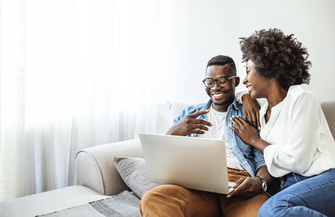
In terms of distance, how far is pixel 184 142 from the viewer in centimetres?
106

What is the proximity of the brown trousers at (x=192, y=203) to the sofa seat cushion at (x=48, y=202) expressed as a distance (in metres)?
0.45

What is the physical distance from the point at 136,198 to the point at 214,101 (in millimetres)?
659

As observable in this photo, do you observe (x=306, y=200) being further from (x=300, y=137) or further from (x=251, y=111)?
(x=251, y=111)

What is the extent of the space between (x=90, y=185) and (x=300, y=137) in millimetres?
1121

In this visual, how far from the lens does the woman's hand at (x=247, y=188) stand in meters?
1.14

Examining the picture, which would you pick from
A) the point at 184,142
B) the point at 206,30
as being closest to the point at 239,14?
the point at 206,30

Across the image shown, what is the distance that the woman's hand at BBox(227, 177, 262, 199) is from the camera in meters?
1.14

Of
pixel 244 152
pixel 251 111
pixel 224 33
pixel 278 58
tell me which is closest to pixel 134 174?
pixel 244 152

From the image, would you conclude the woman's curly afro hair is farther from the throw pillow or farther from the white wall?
the white wall

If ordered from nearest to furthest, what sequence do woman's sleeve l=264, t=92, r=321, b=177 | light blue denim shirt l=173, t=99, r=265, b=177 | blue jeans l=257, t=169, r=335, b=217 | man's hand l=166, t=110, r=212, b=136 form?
1. blue jeans l=257, t=169, r=335, b=217
2. woman's sleeve l=264, t=92, r=321, b=177
3. light blue denim shirt l=173, t=99, r=265, b=177
4. man's hand l=166, t=110, r=212, b=136

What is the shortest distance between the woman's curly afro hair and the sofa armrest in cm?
91

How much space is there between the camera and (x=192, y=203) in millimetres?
1165

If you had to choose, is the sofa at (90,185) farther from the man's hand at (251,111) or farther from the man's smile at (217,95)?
the man's smile at (217,95)

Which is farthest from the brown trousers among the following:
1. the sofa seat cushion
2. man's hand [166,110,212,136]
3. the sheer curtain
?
the sheer curtain
